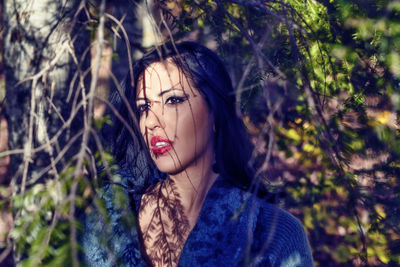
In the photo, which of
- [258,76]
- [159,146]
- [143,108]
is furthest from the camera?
[258,76]

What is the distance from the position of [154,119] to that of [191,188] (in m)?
0.43

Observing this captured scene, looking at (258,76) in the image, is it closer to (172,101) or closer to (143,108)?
(172,101)

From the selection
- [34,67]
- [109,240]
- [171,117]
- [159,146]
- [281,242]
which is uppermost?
[34,67]

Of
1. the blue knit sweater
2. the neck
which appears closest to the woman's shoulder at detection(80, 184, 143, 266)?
the blue knit sweater

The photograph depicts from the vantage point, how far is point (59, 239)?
4.44 feet

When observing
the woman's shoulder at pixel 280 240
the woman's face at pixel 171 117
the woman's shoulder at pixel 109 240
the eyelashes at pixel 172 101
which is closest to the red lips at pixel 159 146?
the woman's face at pixel 171 117

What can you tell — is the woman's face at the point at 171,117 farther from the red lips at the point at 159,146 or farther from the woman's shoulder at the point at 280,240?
the woman's shoulder at the point at 280,240

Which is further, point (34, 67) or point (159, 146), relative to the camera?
point (34, 67)

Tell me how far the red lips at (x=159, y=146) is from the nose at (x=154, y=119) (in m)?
0.06

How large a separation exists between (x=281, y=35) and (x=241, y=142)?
2.05 ft

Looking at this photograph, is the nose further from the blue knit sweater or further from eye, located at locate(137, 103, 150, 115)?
the blue knit sweater

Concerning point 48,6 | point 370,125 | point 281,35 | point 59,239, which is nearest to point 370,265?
point 370,125

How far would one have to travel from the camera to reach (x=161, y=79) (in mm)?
1832

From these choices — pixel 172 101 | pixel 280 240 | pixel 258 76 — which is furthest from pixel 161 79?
pixel 280 240
